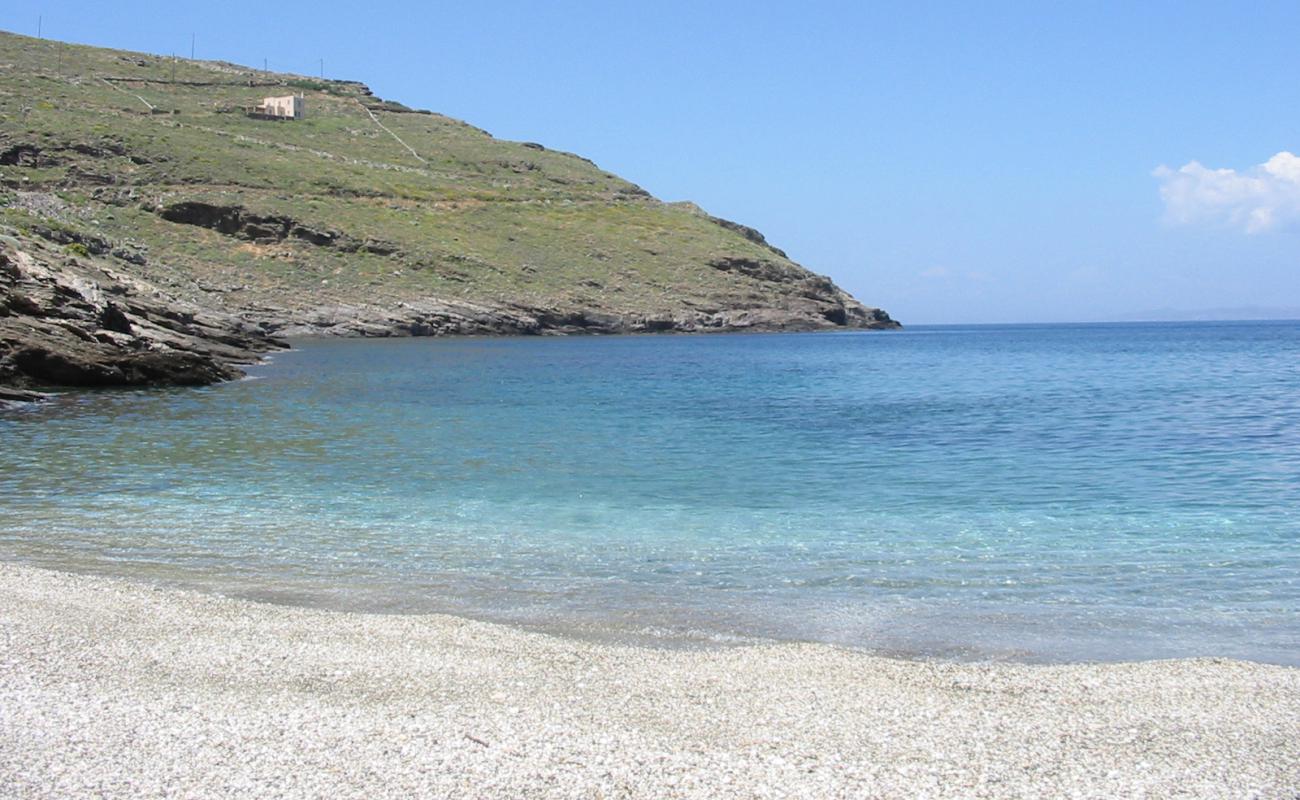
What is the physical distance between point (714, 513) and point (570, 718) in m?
8.12

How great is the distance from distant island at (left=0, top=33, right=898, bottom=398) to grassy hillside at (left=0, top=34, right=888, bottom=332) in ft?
0.74

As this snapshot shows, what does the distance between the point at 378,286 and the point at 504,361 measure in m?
29.7

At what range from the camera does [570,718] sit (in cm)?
624

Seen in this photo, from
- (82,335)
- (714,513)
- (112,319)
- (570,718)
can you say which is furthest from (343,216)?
(570,718)

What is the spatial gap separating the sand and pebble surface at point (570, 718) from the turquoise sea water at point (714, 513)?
1138 millimetres

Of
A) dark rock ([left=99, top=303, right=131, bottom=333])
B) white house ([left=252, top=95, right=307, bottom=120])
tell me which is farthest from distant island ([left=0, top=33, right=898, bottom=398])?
dark rock ([left=99, top=303, right=131, bottom=333])

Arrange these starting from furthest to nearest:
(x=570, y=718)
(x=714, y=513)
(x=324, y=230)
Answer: (x=324, y=230), (x=714, y=513), (x=570, y=718)

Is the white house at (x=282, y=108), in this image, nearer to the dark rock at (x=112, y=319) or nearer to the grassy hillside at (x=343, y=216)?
the grassy hillside at (x=343, y=216)

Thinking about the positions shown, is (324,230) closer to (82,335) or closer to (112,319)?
(112,319)

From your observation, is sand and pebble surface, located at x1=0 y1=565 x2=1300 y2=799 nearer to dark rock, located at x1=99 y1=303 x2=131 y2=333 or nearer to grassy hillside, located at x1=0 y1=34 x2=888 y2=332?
dark rock, located at x1=99 y1=303 x2=131 y2=333

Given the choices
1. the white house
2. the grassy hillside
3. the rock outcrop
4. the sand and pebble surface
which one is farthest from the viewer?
the white house

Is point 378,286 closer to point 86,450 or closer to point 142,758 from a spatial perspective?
point 86,450

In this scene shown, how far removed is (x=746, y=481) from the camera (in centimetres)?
1712

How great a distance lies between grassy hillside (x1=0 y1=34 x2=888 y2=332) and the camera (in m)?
75.6
